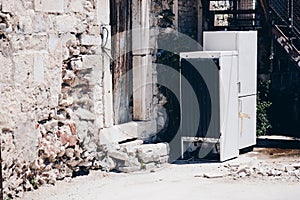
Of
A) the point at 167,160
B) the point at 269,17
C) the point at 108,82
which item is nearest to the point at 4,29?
the point at 108,82

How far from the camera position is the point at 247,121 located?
1041 centimetres

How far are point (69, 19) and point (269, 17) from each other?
4.57m

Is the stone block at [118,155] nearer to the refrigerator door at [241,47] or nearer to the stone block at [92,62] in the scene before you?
the stone block at [92,62]

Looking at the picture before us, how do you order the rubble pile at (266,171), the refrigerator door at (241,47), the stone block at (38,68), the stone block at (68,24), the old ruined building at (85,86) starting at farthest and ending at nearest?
the refrigerator door at (241,47) < the rubble pile at (266,171) < the stone block at (68,24) < the stone block at (38,68) < the old ruined building at (85,86)

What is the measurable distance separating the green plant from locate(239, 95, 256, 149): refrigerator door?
3.75ft

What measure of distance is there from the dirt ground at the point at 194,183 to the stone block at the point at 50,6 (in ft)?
7.39

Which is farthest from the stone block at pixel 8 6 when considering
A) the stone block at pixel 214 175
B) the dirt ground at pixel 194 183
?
the stone block at pixel 214 175

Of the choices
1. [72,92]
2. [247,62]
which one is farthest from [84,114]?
[247,62]

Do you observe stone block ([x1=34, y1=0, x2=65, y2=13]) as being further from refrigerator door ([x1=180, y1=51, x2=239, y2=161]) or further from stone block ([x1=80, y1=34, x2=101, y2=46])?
refrigerator door ([x1=180, y1=51, x2=239, y2=161])

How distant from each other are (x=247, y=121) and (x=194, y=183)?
2.38m

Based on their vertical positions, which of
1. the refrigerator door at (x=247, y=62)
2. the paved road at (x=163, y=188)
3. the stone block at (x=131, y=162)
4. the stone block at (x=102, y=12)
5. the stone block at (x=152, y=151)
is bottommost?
the paved road at (x=163, y=188)

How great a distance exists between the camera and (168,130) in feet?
34.0

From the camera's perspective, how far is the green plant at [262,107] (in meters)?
11.7

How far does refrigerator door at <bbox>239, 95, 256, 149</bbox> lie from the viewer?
10.2m
